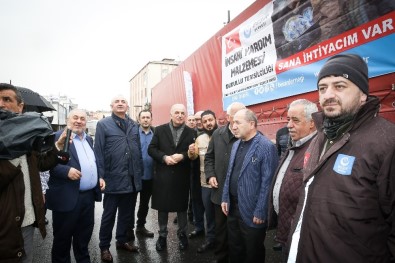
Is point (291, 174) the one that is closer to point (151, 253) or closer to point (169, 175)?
point (169, 175)

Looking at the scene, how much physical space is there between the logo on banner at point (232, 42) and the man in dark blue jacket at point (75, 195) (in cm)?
247

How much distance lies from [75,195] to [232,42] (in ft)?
10.4

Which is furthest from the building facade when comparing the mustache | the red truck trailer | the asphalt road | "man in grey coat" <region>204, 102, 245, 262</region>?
the mustache

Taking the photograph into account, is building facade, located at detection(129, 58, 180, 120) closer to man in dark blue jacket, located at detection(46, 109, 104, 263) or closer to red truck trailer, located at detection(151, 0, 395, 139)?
red truck trailer, located at detection(151, 0, 395, 139)

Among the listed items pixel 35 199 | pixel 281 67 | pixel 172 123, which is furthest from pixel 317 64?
pixel 35 199

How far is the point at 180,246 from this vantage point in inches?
148

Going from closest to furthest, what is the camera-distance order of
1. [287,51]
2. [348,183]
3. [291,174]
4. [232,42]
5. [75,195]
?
[348,183], [291,174], [75,195], [287,51], [232,42]

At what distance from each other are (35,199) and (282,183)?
1.95 metres

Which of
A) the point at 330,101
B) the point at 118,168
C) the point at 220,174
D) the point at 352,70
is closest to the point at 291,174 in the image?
the point at 330,101

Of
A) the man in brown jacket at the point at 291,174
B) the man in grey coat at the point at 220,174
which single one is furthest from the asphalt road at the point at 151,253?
the man in brown jacket at the point at 291,174

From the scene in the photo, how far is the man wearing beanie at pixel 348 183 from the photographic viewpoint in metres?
1.27

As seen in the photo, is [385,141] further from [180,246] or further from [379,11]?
[180,246]

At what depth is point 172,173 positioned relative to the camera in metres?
3.83

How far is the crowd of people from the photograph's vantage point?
1.30m
